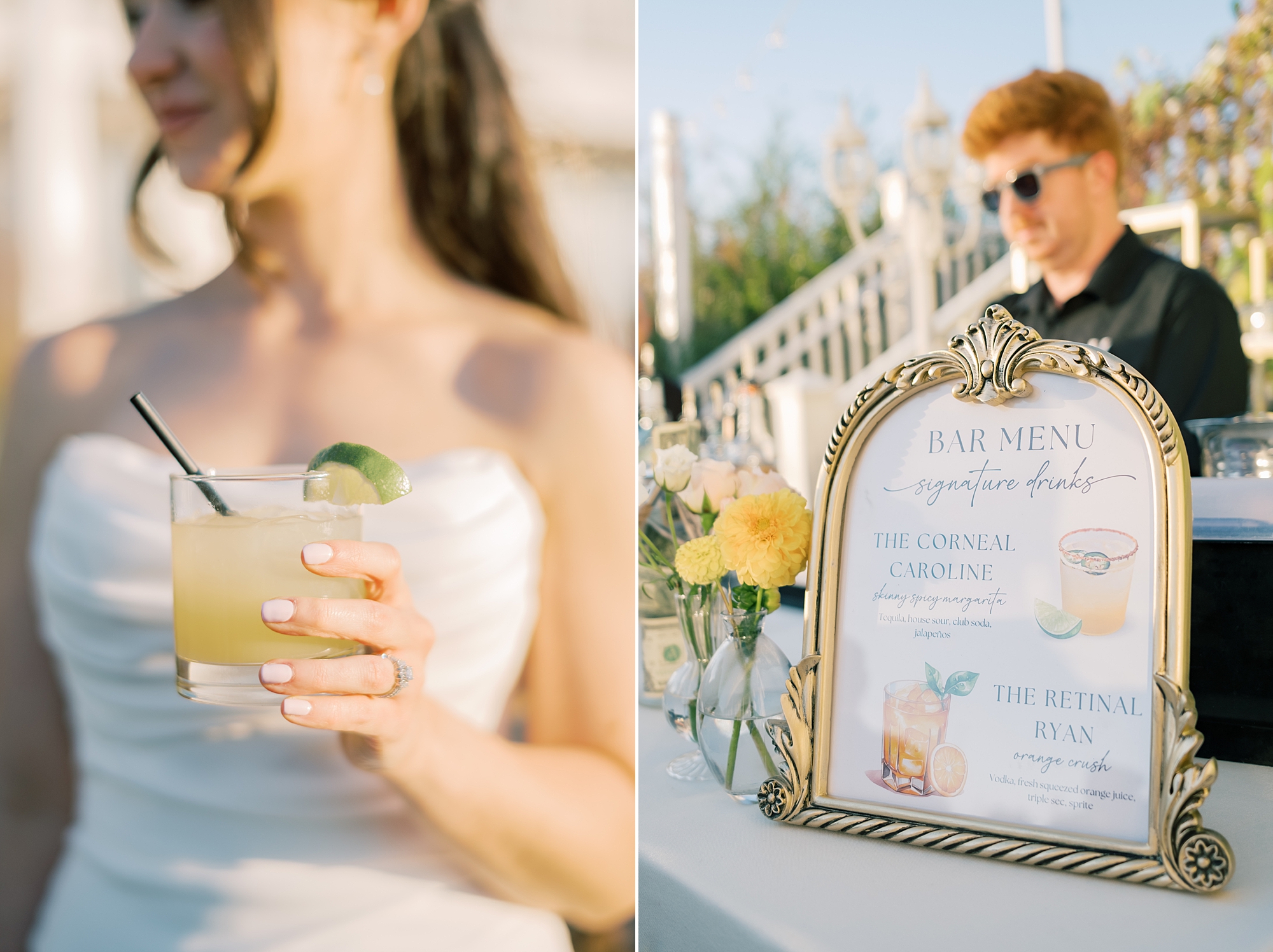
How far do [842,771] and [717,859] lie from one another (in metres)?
0.12

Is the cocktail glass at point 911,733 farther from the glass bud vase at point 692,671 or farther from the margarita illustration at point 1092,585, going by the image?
the glass bud vase at point 692,671

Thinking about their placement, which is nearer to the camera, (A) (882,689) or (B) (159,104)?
(A) (882,689)

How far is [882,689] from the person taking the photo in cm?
66

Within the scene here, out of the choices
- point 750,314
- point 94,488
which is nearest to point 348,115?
point 94,488

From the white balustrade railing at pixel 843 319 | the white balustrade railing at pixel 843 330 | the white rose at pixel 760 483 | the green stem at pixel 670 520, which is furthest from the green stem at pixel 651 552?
the white balustrade railing at pixel 843 319

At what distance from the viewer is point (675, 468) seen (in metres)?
0.89

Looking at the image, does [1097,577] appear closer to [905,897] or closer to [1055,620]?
[1055,620]

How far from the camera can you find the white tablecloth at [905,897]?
52 centimetres

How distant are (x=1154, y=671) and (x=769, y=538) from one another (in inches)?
11.1

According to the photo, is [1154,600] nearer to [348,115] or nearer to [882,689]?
[882,689]

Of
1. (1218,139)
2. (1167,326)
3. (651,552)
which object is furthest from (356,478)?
(1218,139)

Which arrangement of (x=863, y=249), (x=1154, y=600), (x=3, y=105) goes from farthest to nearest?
(x=863, y=249), (x=3, y=105), (x=1154, y=600)

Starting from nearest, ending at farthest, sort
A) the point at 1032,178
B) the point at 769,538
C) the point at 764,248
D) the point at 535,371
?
the point at 769,538
the point at 535,371
the point at 1032,178
the point at 764,248

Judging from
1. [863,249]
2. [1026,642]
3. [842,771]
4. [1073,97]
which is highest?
[863,249]
